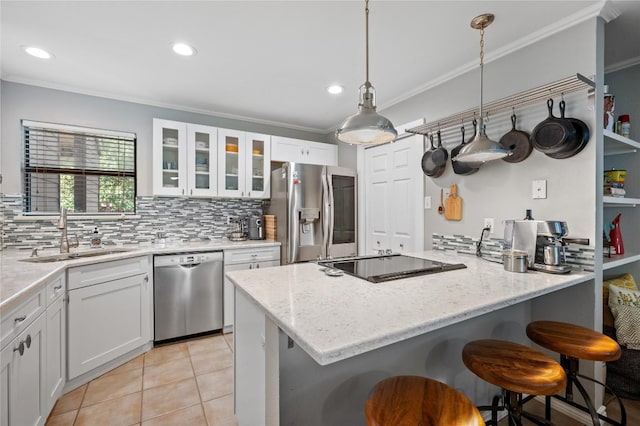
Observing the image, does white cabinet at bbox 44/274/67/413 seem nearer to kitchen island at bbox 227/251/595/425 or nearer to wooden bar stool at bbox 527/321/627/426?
kitchen island at bbox 227/251/595/425

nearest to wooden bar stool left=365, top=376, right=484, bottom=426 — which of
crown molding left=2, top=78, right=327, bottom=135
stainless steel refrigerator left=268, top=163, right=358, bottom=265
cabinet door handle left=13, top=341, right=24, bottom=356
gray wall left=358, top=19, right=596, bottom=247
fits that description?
gray wall left=358, top=19, right=596, bottom=247

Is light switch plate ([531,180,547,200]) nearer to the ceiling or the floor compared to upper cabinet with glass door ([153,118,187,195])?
nearer to the floor

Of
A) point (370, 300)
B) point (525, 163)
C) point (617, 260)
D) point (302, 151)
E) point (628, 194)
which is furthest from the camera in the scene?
point (302, 151)

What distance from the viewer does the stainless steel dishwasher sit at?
2637 mm

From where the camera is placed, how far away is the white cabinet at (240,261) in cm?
293

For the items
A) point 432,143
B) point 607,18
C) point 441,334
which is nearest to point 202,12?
point 432,143

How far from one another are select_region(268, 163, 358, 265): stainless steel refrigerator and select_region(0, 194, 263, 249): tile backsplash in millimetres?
628

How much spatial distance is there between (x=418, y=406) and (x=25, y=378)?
181 centimetres

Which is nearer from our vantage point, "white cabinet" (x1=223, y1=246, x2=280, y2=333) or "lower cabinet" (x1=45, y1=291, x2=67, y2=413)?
"lower cabinet" (x1=45, y1=291, x2=67, y2=413)

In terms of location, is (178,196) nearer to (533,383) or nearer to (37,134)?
(37,134)

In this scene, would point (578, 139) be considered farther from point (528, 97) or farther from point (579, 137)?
point (528, 97)

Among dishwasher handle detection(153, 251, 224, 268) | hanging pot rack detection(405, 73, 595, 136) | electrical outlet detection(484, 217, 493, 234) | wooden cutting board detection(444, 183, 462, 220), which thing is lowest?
dishwasher handle detection(153, 251, 224, 268)

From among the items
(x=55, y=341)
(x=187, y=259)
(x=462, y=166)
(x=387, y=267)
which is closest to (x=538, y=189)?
(x=462, y=166)

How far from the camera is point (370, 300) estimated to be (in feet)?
3.68
